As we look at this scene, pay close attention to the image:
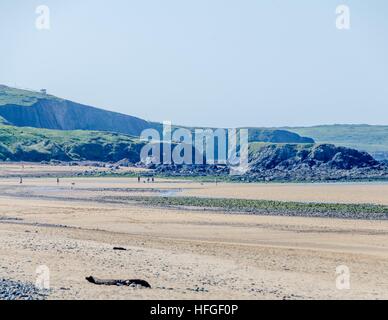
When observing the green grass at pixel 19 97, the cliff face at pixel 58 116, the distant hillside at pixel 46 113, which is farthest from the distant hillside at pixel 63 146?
the green grass at pixel 19 97

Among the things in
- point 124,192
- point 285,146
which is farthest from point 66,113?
point 124,192

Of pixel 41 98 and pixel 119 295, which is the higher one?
pixel 41 98

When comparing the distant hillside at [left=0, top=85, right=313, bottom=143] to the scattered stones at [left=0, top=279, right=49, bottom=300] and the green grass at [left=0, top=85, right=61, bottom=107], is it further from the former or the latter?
the scattered stones at [left=0, top=279, right=49, bottom=300]

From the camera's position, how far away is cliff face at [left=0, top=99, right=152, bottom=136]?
566 feet

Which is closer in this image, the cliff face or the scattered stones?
the scattered stones

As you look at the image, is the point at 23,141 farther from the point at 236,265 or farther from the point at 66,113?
the point at 236,265

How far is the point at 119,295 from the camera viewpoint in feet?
52.5

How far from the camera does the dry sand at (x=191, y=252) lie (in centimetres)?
1784

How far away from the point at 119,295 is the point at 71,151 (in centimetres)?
11467

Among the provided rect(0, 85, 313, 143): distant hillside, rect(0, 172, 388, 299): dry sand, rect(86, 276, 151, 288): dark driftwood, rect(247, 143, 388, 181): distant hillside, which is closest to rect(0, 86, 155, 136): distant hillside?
rect(0, 85, 313, 143): distant hillside

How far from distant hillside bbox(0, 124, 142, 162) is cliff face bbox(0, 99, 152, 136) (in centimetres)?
3050

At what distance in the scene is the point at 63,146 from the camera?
129500mm

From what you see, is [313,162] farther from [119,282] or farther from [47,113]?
[119,282]

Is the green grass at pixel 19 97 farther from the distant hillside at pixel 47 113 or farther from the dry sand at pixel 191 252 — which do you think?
the dry sand at pixel 191 252
